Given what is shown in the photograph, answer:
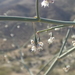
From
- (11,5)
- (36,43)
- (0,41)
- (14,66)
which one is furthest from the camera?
(11,5)

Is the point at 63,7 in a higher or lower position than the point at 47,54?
higher

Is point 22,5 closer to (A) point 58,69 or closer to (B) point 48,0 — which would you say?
(A) point 58,69

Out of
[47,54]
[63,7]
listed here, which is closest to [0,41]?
[47,54]

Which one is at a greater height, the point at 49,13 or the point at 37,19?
the point at 37,19

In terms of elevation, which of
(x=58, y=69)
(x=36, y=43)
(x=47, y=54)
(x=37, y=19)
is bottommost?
(x=47, y=54)

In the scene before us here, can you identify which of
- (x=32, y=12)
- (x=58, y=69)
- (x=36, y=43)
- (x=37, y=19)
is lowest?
(x=58, y=69)

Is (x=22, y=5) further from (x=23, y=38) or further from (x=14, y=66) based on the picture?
(x=14, y=66)

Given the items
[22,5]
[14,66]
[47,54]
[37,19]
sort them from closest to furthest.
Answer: [37,19] < [14,66] < [47,54] < [22,5]

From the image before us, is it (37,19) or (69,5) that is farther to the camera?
(69,5)

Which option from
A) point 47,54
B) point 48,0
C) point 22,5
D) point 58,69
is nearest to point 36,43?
point 48,0
